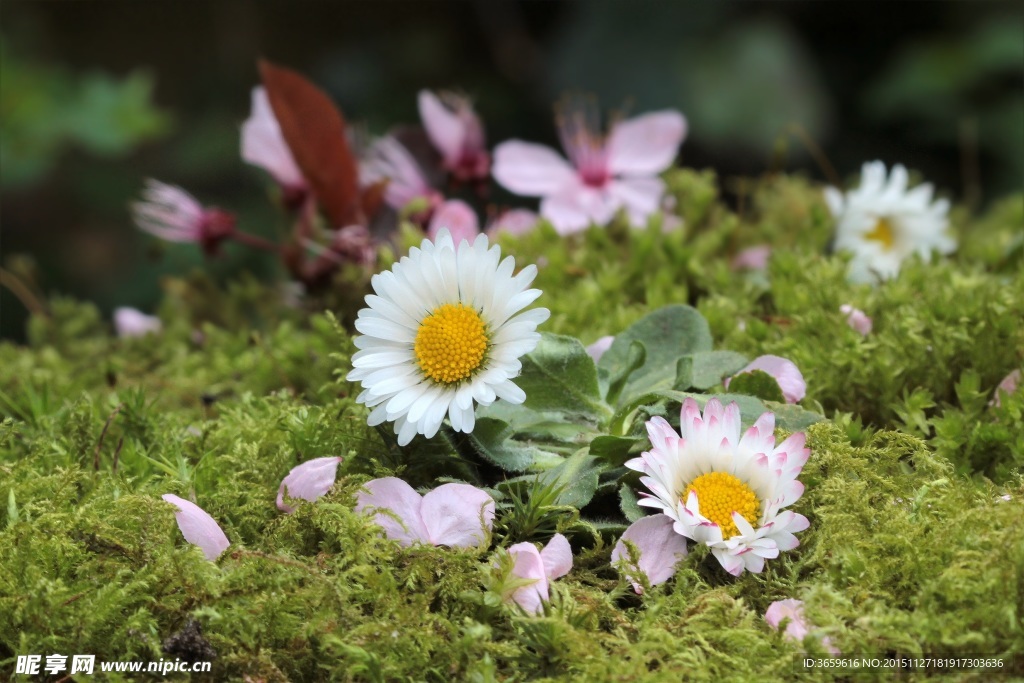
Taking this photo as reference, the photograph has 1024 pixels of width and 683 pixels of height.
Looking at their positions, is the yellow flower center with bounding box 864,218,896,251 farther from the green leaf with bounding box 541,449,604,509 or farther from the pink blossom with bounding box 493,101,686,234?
the green leaf with bounding box 541,449,604,509

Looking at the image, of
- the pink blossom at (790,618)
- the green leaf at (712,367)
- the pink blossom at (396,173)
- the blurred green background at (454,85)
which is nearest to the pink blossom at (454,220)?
the pink blossom at (396,173)

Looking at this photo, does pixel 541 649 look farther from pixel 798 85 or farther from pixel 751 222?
pixel 798 85

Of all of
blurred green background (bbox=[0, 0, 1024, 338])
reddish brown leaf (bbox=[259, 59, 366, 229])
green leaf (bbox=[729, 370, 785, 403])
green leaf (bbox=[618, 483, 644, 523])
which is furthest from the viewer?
blurred green background (bbox=[0, 0, 1024, 338])

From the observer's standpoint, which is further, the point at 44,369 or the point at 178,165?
the point at 178,165

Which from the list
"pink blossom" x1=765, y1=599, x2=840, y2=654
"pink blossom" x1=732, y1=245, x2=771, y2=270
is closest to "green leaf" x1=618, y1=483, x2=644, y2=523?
"pink blossom" x1=765, y1=599, x2=840, y2=654

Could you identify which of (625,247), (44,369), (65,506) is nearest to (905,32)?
(625,247)

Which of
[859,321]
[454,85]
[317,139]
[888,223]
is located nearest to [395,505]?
[859,321]

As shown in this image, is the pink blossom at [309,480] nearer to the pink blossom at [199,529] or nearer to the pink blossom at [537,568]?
the pink blossom at [199,529]
